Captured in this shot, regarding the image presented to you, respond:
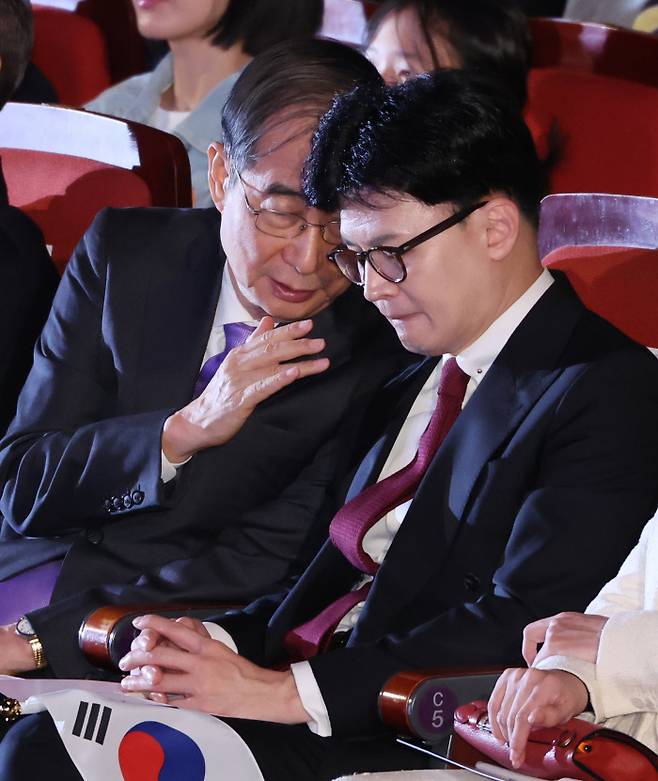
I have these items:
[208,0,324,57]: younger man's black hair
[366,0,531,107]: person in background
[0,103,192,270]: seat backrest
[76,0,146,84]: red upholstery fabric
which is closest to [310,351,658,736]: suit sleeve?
[0,103,192,270]: seat backrest

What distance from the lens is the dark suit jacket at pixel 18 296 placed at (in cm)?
245

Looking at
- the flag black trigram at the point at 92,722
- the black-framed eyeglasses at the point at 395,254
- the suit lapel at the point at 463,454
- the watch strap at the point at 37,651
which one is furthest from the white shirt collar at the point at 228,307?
the flag black trigram at the point at 92,722

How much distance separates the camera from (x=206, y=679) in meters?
1.79

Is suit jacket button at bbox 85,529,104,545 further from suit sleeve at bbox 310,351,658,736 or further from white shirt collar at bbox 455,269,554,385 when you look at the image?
white shirt collar at bbox 455,269,554,385

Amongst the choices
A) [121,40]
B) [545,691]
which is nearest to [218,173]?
[545,691]

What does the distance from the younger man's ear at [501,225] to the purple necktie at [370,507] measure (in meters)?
0.20

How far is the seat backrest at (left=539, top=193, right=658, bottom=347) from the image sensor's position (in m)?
1.99

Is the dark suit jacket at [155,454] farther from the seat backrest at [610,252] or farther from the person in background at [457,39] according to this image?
the person in background at [457,39]

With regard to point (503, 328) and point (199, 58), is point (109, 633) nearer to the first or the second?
point (503, 328)

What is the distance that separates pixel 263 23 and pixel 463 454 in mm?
1906

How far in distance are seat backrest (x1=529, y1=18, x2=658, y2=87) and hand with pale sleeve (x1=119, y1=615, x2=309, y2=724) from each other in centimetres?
188

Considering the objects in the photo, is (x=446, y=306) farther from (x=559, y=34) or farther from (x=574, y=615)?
(x=559, y=34)

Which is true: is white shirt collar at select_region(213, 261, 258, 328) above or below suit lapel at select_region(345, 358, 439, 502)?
above

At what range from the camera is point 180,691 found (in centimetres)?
179
